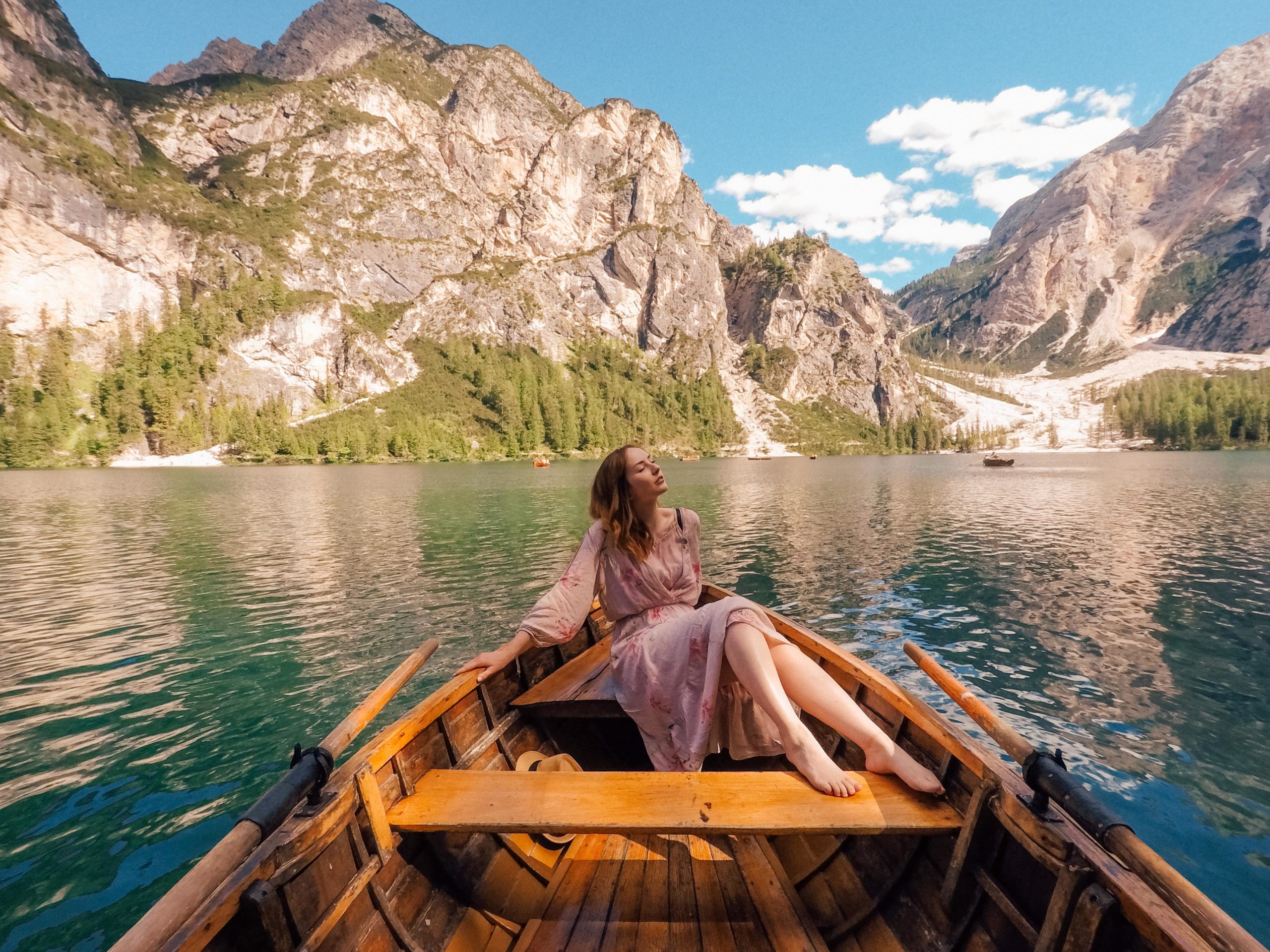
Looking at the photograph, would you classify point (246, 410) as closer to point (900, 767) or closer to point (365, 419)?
point (365, 419)

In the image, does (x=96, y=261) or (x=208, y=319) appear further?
(x=208, y=319)

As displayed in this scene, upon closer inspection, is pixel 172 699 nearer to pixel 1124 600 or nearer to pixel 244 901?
pixel 244 901

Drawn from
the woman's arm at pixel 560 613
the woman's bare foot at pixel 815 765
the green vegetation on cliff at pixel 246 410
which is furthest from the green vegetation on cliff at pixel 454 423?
the woman's bare foot at pixel 815 765

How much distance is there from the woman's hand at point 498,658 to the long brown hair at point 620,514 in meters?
1.20

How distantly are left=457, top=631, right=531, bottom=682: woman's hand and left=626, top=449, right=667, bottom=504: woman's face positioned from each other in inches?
64.2

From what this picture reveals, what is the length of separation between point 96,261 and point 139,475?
362ft

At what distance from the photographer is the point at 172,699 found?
10.5 meters

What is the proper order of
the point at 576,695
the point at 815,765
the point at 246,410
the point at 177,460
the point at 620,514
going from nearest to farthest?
1. the point at 815,765
2. the point at 620,514
3. the point at 576,695
4. the point at 177,460
5. the point at 246,410

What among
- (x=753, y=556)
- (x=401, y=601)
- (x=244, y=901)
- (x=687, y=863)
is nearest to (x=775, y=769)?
(x=687, y=863)

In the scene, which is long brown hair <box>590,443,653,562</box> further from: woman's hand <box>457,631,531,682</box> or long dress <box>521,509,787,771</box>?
woman's hand <box>457,631,531,682</box>

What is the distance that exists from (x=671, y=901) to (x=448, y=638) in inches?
433

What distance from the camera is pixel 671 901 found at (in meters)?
3.98

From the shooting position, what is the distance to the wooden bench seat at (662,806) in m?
3.44

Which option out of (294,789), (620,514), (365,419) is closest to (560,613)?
(620,514)
